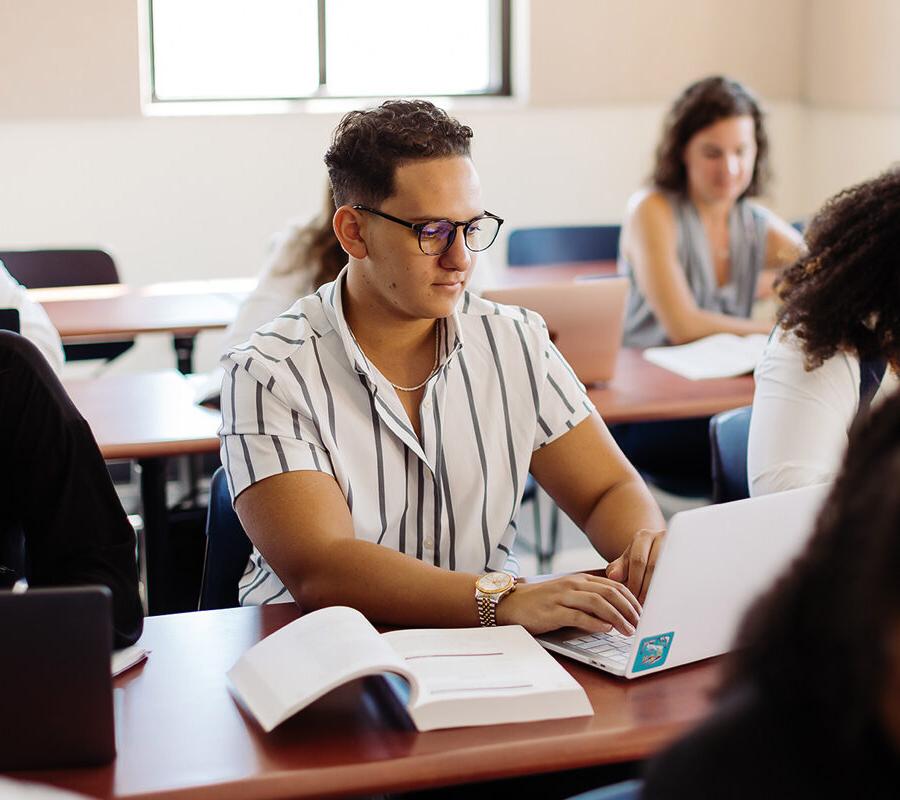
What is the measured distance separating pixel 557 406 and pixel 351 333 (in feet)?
1.05

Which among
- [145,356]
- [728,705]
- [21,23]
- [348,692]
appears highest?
[21,23]

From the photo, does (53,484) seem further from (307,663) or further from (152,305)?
(152,305)

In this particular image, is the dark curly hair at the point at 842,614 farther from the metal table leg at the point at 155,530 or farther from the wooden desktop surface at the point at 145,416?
the metal table leg at the point at 155,530

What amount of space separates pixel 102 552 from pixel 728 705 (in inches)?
39.4

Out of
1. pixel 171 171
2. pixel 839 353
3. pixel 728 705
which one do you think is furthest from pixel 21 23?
pixel 728 705

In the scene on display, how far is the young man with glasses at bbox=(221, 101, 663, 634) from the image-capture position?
1630 millimetres

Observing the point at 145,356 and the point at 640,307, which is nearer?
the point at 640,307

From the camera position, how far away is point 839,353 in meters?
1.92

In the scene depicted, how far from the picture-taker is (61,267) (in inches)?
154

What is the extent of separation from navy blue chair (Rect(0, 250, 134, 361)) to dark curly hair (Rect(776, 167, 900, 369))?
2.54 m

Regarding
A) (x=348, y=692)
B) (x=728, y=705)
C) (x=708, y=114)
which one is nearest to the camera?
(x=728, y=705)

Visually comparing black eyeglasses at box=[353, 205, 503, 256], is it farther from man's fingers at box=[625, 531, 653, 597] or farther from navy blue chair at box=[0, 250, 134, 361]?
navy blue chair at box=[0, 250, 134, 361]

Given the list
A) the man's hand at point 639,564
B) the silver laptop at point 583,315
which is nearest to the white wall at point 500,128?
the silver laptop at point 583,315

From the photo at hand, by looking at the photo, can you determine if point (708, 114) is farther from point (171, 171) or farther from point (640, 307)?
point (171, 171)
